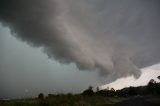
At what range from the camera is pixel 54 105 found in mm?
53000

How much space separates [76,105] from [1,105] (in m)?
20.9

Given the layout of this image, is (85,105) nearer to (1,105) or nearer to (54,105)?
(54,105)

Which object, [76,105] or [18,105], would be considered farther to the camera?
[76,105]

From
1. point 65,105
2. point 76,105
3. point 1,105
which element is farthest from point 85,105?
point 1,105

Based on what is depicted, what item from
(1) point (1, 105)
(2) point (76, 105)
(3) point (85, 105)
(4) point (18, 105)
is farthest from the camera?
(3) point (85, 105)

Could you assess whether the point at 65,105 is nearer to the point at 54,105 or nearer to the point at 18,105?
the point at 54,105

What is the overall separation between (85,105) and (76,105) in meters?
5.57

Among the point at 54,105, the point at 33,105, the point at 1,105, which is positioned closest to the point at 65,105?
the point at 54,105

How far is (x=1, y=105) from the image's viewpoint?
44531 mm

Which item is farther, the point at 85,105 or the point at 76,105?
the point at 85,105

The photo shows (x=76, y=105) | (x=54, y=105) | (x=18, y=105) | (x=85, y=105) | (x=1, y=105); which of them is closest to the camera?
(x=1, y=105)

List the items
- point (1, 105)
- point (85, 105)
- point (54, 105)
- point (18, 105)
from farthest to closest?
point (85, 105), point (54, 105), point (18, 105), point (1, 105)

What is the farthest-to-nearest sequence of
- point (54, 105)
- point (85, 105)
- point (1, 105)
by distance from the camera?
point (85, 105), point (54, 105), point (1, 105)

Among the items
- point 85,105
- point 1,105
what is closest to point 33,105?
point 1,105
